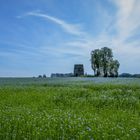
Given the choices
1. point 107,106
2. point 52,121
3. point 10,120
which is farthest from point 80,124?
point 107,106

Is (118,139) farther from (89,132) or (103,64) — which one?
(103,64)

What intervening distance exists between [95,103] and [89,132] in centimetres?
955

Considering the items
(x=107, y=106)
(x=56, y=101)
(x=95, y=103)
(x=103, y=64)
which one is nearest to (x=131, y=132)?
(x=107, y=106)

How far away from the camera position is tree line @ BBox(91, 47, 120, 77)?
12362 cm

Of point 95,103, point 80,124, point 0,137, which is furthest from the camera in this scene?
point 95,103

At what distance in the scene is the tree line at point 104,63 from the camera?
12362cm

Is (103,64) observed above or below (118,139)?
above

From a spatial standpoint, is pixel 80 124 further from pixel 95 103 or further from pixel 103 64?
pixel 103 64

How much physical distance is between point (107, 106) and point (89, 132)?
844cm

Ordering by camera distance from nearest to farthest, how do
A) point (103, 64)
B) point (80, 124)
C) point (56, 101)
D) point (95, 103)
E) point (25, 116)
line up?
point (80, 124)
point (25, 116)
point (95, 103)
point (56, 101)
point (103, 64)

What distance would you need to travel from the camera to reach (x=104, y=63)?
12481 cm

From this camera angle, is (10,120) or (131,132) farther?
(10,120)

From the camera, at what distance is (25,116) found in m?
12.5

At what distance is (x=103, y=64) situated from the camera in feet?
409
